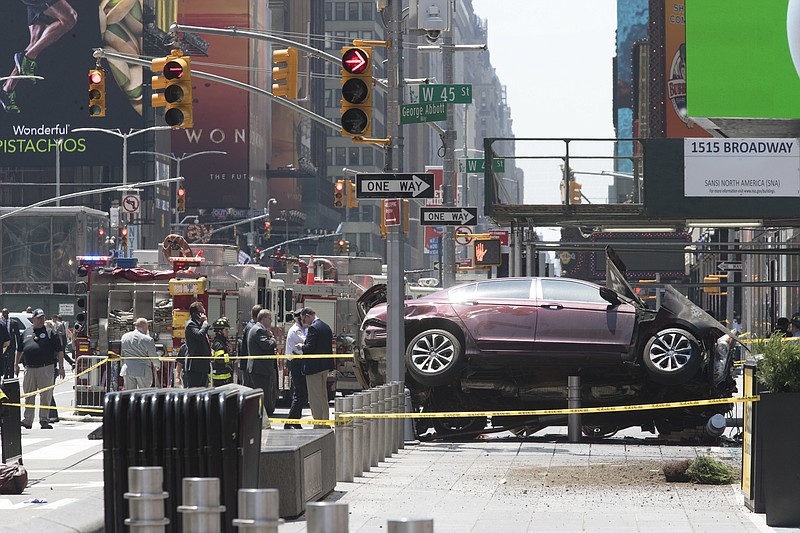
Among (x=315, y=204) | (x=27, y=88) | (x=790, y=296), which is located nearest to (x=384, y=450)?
→ (x=790, y=296)

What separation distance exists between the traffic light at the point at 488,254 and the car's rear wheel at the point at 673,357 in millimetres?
18322

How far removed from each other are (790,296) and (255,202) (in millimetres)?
99805

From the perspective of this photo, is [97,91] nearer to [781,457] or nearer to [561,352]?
[561,352]

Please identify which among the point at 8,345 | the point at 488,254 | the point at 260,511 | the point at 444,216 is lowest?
the point at 8,345

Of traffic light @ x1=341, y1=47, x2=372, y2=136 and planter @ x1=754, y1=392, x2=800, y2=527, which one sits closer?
planter @ x1=754, y1=392, x2=800, y2=527

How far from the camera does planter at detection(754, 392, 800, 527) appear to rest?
433 inches

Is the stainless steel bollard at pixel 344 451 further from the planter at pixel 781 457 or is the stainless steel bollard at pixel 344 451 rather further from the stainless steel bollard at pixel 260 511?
the stainless steel bollard at pixel 260 511

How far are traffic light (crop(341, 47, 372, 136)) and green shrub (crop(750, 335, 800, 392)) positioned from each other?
8.49 m

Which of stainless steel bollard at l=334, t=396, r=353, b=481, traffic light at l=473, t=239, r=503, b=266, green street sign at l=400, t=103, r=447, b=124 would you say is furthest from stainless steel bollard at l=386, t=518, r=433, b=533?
traffic light at l=473, t=239, r=503, b=266

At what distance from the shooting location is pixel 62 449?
19.1 metres

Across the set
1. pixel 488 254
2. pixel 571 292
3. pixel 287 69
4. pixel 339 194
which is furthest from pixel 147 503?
pixel 339 194

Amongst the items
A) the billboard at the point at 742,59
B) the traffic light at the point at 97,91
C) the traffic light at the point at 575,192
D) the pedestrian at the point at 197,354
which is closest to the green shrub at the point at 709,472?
the pedestrian at the point at 197,354

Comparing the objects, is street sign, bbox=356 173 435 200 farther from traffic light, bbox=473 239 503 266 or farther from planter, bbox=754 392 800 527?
traffic light, bbox=473 239 503 266

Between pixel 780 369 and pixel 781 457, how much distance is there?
0.69 m
